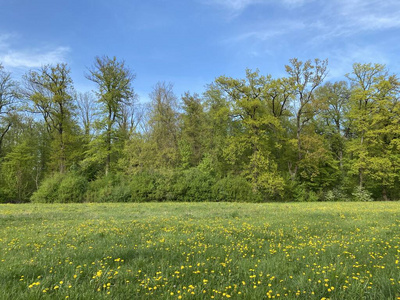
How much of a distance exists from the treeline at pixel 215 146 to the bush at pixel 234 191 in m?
0.12

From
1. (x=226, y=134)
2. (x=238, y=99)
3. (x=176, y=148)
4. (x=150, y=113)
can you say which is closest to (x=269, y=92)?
(x=238, y=99)

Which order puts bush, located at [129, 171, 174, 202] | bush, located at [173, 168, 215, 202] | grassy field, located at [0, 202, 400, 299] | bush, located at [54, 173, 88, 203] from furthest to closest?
bush, located at [173, 168, 215, 202] < bush, located at [129, 171, 174, 202] < bush, located at [54, 173, 88, 203] < grassy field, located at [0, 202, 400, 299]

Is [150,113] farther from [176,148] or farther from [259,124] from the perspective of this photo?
[259,124]

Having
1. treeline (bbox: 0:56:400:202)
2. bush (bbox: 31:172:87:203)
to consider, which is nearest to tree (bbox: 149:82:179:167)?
treeline (bbox: 0:56:400:202)

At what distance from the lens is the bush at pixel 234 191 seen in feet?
89.6

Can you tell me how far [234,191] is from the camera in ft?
89.7

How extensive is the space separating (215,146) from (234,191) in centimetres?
724

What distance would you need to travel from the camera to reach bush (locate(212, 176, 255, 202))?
89.6 feet

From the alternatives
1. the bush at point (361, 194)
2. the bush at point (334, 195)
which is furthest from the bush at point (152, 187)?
the bush at point (361, 194)

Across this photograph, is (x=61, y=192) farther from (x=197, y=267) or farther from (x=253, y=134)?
(x=197, y=267)

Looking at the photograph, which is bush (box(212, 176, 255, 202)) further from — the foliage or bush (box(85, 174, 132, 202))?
bush (box(85, 174, 132, 202))

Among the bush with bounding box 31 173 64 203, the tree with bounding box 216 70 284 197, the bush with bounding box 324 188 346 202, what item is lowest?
the bush with bounding box 324 188 346 202

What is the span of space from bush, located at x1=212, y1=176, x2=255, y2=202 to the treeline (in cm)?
12

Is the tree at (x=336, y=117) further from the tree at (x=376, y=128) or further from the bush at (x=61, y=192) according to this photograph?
the bush at (x=61, y=192)
